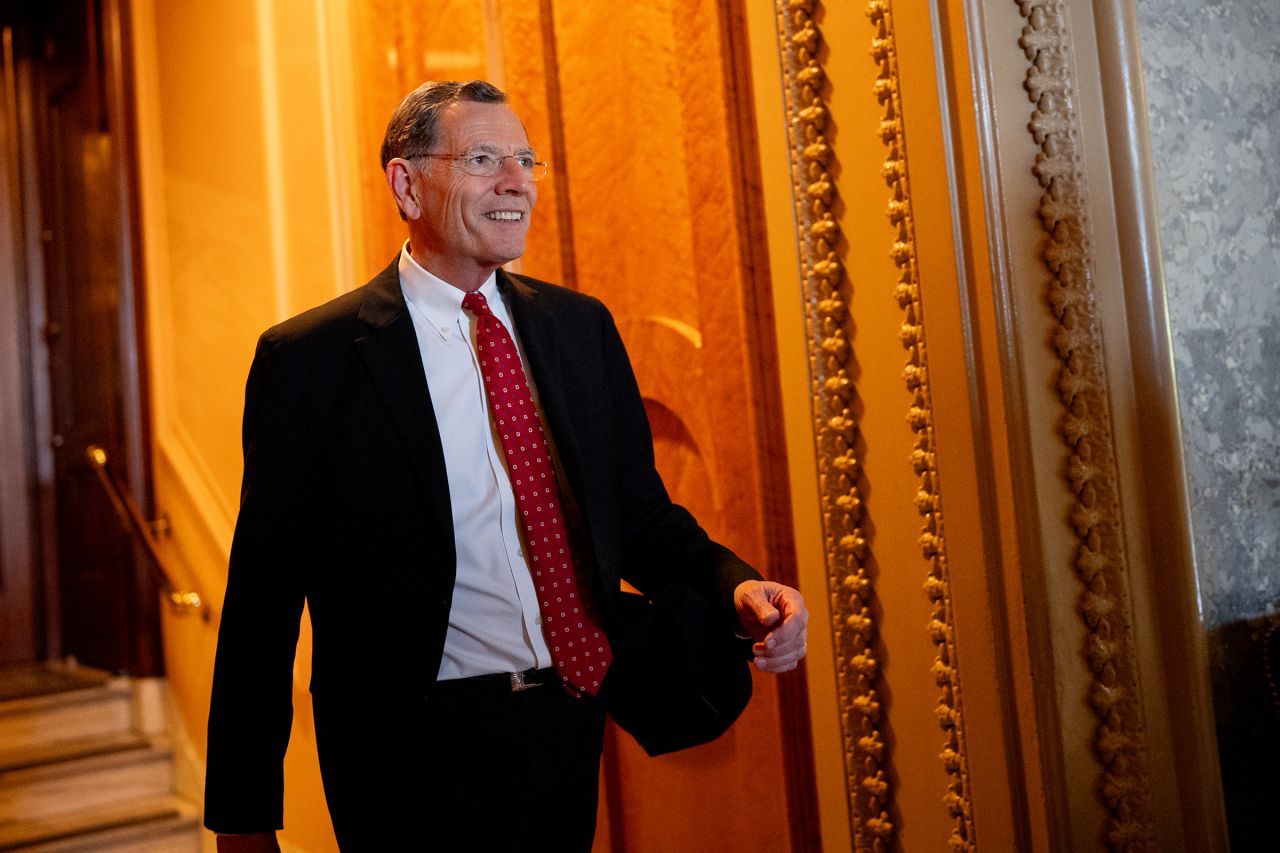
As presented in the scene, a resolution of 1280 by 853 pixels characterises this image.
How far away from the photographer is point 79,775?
4.25 metres

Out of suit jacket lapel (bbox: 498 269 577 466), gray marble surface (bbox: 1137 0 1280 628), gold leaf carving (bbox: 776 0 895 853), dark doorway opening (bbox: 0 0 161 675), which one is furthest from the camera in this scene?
dark doorway opening (bbox: 0 0 161 675)

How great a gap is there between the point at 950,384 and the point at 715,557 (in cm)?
50

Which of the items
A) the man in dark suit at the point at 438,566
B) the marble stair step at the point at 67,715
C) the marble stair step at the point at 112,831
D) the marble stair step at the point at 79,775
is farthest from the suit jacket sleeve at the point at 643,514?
the marble stair step at the point at 67,715

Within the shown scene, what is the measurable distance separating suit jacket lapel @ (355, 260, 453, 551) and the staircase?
2.98 metres

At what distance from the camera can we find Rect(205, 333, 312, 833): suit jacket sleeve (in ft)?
5.18

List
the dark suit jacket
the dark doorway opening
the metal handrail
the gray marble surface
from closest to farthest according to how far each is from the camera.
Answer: the dark suit jacket → the gray marble surface → the metal handrail → the dark doorway opening

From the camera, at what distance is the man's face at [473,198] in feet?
5.61

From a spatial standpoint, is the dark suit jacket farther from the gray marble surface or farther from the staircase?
the staircase

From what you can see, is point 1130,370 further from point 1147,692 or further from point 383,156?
point 383,156

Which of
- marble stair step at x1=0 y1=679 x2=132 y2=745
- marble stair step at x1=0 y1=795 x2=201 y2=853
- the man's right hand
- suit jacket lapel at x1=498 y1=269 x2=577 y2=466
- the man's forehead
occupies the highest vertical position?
the man's forehead

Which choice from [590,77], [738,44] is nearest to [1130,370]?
[738,44]

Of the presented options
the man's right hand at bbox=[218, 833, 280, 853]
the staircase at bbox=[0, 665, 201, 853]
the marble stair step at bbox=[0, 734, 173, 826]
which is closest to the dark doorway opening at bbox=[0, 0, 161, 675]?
the staircase at bbox=[0, 665, 201, 853]

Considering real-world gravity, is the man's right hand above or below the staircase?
above

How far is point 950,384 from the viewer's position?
1913 mm
